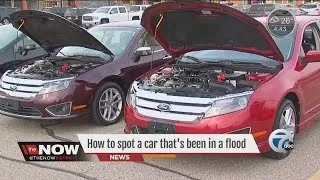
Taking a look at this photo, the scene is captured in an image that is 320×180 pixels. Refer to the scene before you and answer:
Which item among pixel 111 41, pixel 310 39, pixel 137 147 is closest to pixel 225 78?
pixel 137 147

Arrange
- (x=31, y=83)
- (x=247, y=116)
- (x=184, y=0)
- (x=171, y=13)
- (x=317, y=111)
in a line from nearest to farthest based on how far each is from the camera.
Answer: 1. (x=247, y=116)
2. (x=184, y=0)
3. (x=171, y=13)
4. (x=317, y=111)
5. (x=31, y=83)

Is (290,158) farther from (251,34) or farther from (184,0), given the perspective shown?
(184,0)

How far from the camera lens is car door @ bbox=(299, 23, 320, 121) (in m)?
5.04

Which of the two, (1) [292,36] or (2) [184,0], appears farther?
(1) [292,36]

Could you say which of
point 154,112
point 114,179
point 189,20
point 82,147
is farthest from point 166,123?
point 189,20

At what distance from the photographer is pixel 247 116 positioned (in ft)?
13.6

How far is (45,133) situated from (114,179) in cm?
200

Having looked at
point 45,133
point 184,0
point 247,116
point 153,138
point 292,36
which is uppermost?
point 184,0

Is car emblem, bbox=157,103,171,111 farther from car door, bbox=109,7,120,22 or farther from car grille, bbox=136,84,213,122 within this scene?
car door, bbox=109,7,120,22

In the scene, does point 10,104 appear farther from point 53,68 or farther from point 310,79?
point 310,79

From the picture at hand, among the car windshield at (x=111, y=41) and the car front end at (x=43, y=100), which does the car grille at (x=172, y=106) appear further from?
the car windshield at (x=111, y=41)

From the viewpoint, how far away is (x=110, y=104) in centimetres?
625

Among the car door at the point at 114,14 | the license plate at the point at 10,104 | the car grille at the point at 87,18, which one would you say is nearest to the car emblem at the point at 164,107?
the license plate at the point at 10,104

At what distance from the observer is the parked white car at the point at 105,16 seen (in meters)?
29.6
